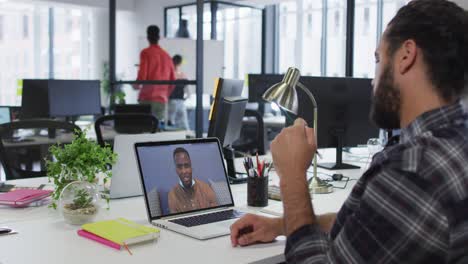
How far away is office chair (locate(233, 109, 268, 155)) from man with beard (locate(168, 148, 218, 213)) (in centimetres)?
63

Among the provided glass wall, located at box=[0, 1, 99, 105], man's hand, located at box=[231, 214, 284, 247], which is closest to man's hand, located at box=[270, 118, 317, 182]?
man's hand, located at box=[231, 214, 284, 247]

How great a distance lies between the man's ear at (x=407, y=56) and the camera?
1.08 metres

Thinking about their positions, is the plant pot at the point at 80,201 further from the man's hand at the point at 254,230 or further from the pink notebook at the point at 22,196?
the man's hand at the point at 254,230

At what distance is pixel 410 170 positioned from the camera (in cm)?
98

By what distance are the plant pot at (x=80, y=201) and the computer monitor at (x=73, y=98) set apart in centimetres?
299

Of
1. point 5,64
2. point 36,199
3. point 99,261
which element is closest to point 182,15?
point 5,64

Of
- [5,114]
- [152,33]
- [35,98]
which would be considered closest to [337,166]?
[35,98]

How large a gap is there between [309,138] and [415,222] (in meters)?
0.44

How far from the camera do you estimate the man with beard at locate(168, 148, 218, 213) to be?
1.68 meters

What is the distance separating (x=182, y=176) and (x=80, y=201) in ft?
1.06

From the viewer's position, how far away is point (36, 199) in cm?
187

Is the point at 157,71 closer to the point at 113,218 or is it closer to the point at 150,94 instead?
the point at 150,94

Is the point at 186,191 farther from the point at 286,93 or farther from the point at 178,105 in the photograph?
the point at 178,105

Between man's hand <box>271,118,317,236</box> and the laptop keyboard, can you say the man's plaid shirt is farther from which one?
the laptop keyboard
